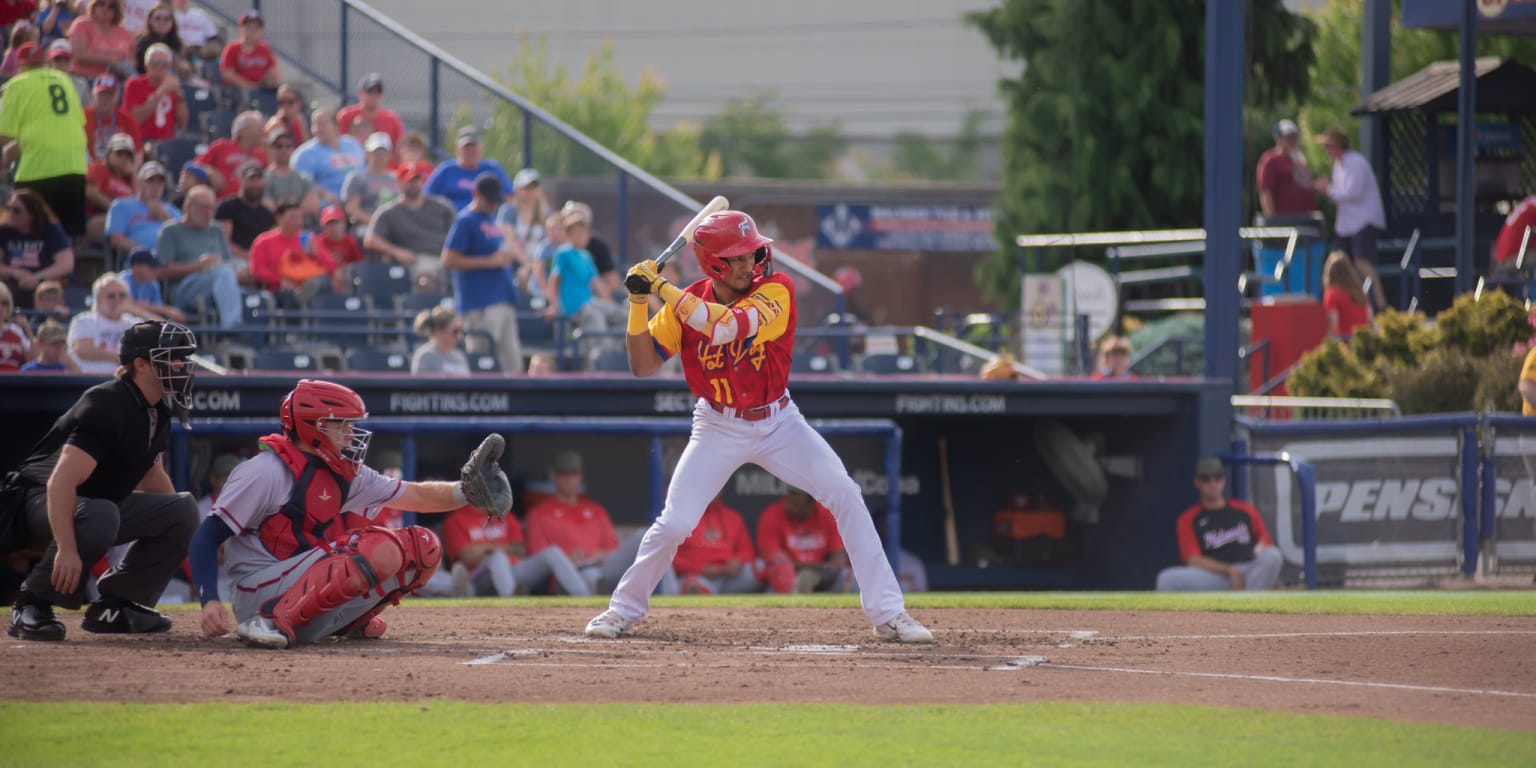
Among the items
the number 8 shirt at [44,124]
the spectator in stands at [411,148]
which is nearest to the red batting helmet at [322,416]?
the number 8 shirt at [44,124]

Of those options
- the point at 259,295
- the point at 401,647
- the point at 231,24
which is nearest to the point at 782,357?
the point at 401,647

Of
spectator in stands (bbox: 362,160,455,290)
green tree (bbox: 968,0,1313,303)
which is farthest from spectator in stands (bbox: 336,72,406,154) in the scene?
green tree (bbox: 968,0,1313,303)

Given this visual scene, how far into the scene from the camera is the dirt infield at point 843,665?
624 cm

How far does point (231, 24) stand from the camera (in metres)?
19.1

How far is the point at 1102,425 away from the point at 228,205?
7370 millimetres

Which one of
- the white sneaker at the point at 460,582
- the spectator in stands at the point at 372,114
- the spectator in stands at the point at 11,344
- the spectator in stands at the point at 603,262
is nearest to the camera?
the white sneaker at the point at 460,582

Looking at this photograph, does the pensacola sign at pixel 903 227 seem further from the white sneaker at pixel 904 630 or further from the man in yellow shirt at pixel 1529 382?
the white sneaker at pixel 904 630

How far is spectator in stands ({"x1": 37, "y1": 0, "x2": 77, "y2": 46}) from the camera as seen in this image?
16.4 m

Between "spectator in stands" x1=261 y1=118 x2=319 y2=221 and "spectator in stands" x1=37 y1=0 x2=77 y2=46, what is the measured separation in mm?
2613

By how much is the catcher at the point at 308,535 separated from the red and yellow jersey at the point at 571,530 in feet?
15.8

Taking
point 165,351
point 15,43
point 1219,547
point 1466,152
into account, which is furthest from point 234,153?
point 1466,152

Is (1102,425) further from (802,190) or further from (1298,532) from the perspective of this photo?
(802,190)

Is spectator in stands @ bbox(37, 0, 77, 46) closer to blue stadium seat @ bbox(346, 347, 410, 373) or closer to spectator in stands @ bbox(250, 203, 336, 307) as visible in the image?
spectator in stands @ bbox(250, 203, 336, 307)

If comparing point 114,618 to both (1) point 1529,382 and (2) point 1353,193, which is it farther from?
(2) point 1353,193
